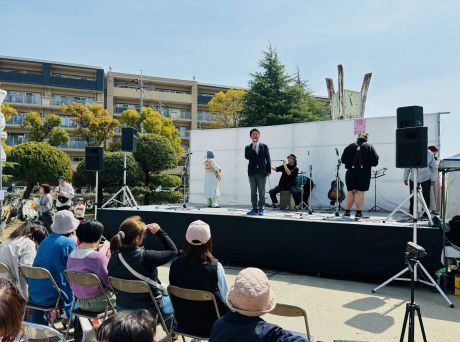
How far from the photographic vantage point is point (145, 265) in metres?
2.78

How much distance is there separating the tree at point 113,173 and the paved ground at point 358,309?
965 centimetres

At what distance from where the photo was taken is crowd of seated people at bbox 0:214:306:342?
1.64 meters

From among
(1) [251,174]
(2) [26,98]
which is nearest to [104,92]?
(2) [26,98]

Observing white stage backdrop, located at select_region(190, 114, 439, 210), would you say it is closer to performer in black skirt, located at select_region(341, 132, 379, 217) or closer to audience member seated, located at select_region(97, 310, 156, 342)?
performer in black skirt, located at select_region(341, 132, 379, 217)

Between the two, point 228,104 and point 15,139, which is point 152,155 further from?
point 15,139

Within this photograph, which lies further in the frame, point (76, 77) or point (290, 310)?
point (76, 77)

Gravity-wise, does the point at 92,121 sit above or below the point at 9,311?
above

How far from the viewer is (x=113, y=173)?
13.7m

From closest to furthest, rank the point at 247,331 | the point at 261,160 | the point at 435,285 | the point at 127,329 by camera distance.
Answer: the point at 127,329 → the point at 247,331 → the point at 435,285 → the point at 261,160

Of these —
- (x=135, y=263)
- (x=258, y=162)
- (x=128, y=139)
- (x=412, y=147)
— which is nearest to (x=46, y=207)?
(x=128, y=139)

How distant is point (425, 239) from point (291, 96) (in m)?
16.6

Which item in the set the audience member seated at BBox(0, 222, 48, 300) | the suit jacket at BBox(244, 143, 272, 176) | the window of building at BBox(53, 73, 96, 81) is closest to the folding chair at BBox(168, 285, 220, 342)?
the audience member seated at BBox(0, 222, 48, 300)

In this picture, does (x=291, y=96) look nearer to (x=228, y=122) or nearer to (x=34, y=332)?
(x=228, y=122)

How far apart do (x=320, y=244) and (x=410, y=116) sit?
2.87m
